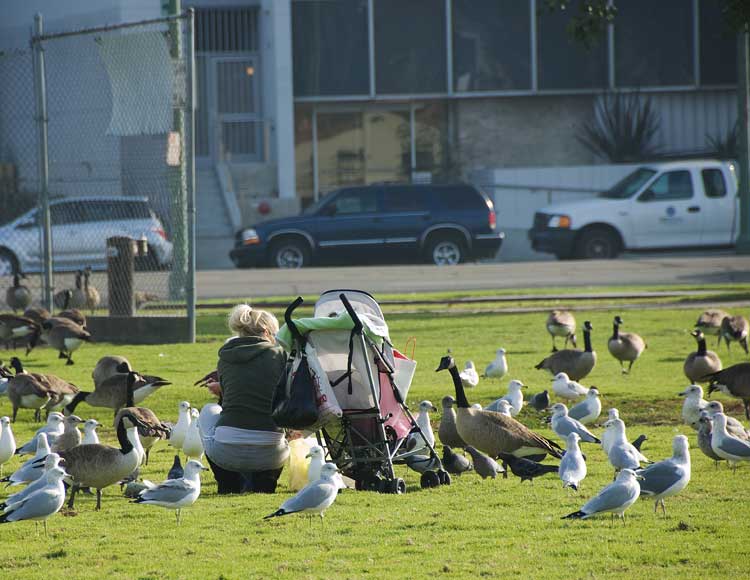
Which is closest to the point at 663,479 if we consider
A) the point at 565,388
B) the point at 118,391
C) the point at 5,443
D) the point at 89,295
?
the point at 565,388

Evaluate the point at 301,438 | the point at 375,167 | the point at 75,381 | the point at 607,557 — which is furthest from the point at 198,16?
the point at 607,557

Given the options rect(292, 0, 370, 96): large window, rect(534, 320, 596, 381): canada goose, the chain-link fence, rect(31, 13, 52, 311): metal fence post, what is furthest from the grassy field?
rect(292, 0, 370, 96): large window

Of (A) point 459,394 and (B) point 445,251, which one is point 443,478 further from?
(B) point 445,251

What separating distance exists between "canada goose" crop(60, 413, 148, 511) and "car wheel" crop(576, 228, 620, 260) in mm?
23188

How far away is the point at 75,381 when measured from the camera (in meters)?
14.0

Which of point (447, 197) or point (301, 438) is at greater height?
point (447, 197)

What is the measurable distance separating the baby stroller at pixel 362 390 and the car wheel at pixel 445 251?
21435mm

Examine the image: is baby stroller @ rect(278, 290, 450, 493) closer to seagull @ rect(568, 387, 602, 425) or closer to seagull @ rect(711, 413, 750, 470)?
seagull @ rect(711, 413, 750, 470)

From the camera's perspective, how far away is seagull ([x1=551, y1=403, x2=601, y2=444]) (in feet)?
33.6

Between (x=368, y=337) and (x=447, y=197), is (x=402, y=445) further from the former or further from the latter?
(x=447, y=197)

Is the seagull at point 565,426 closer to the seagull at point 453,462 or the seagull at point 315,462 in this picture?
the seagull at point 453,462

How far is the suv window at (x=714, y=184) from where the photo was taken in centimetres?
3069

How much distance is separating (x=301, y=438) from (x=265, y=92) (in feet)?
97.5

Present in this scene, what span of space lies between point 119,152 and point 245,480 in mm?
9156
